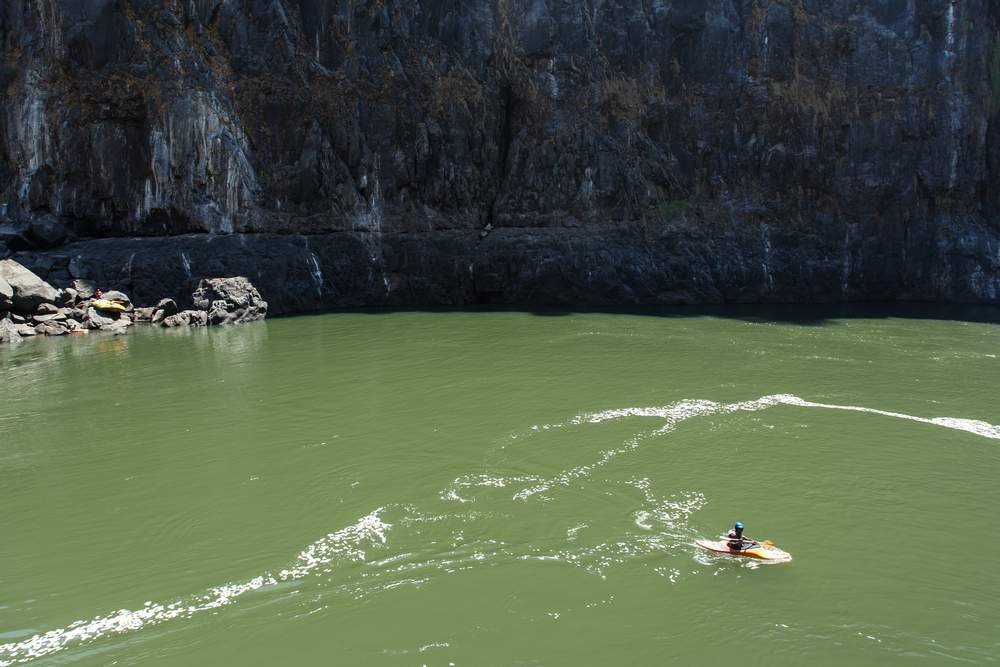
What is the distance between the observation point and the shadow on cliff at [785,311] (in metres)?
39.5

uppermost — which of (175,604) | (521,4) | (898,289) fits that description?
(521,4)

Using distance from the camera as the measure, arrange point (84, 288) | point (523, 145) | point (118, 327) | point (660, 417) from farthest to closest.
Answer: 1. point (523, 145)
2. point (84, 288)
3. point (118, 327)
4. point (660, 417)

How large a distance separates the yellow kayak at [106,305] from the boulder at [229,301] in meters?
3.67

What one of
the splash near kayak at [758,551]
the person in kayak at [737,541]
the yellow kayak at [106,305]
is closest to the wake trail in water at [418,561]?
the splash near kayak at [758,551]

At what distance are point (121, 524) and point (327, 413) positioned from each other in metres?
7.52

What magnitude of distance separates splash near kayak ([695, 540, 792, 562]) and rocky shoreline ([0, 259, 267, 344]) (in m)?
32.7

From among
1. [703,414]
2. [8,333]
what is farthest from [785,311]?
[8,333]

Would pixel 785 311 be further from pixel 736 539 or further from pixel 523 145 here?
pixel 736 539

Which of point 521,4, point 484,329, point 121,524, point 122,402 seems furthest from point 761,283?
point 121,524

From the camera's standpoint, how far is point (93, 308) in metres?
37.5

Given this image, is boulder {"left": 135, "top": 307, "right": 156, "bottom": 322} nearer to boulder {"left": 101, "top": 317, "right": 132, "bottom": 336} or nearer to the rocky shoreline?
the rocky shoreline

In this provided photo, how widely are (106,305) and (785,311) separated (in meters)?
38.1

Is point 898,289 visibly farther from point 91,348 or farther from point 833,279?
point 91,348

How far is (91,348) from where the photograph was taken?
31062mm
